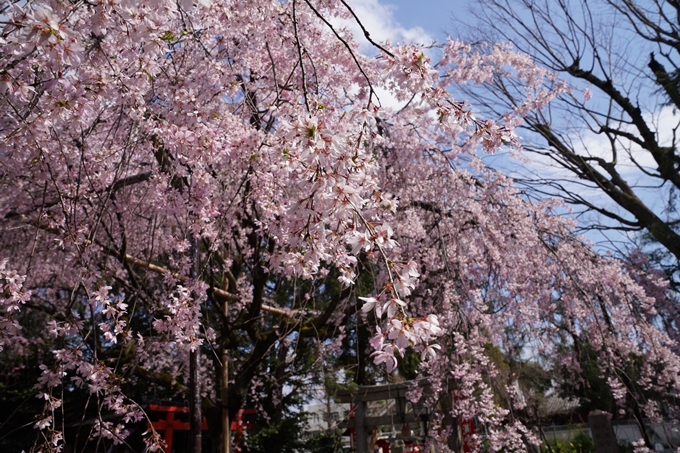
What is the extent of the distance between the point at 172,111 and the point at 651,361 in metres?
6.55

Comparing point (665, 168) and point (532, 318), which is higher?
point (665, 168)

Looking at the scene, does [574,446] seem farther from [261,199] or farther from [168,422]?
[261,199]

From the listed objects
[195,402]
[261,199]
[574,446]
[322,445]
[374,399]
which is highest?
[261,199]

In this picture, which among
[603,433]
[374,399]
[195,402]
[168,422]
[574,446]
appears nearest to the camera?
[195,402]

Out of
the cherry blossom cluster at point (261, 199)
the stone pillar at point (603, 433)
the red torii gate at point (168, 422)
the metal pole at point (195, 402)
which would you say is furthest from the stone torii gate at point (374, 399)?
the metal pole at point (195, 402)

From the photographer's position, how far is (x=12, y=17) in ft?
5.24

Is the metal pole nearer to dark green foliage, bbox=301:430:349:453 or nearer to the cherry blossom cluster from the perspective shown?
the cherry blossom cluster

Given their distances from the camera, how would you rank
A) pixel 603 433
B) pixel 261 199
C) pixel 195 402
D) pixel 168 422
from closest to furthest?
1. pixel 261 199
2. pixel 195 402
3. pixel 603 433
4. pixel 168 422

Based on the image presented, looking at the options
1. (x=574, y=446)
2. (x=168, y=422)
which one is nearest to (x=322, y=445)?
(x=168, y=422)

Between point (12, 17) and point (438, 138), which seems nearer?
point (12, 17)

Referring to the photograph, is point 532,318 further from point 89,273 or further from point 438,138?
point 89,273

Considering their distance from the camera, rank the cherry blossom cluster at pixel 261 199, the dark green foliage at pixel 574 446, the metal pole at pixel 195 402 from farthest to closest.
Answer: the dark green foliage at pixel 574 446 < the metal pole at pixel 195 402 < the cherry blossom cluster at pixel 261 199

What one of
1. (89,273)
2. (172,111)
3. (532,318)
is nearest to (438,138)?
(532,318)

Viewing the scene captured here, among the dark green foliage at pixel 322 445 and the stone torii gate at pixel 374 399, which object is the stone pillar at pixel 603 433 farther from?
the dark green foliage at pixel 322 445
